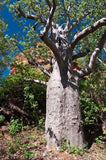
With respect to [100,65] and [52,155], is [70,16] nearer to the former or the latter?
[100,65]

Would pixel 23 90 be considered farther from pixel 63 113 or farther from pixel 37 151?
pixel 37 151

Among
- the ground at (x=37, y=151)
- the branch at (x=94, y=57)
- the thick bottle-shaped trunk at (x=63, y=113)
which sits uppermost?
the branch at (x=94, y=57)

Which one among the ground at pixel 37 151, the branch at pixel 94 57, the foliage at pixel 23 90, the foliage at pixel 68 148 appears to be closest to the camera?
the ground at pixel 37 151

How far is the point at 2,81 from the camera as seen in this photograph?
391 cm

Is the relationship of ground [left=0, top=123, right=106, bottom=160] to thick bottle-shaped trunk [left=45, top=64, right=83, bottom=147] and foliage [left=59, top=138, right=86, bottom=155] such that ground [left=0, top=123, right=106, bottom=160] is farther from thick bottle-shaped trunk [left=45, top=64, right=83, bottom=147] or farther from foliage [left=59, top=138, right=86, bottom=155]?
thick bottle-shaped trunk [left=45, top=64, right=83, bottom=147]

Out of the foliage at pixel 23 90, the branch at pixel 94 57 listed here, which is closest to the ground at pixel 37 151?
the foliage at pixel 23 90

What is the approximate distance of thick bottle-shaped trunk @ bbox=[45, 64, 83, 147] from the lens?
3.19 meters

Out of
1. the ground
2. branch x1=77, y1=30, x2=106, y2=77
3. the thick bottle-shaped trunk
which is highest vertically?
branch x1=77, y1=30, x2=106, y2=77

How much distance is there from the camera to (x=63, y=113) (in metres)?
3.36

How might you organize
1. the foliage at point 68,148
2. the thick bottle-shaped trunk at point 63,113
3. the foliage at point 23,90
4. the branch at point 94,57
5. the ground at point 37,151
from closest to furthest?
the ground at point 37,151 < the foliage at point 68,148 < the thick bottle-shaped trunk at point 63,113 < the branch at point 94,57 < the foliage at point 23,90

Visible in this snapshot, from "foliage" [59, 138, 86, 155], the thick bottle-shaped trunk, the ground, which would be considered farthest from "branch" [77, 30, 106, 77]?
the ground

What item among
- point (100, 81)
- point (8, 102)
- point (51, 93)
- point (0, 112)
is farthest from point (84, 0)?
point (0, 112)

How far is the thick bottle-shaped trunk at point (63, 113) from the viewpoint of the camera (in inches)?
126

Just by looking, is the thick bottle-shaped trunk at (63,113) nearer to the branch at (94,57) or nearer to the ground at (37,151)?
the ground at (37,151)
